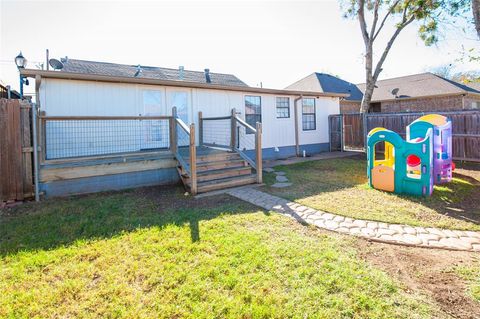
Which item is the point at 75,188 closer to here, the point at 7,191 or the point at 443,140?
the point at 7,191

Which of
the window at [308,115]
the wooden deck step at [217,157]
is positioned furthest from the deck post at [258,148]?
the window at [308,115]

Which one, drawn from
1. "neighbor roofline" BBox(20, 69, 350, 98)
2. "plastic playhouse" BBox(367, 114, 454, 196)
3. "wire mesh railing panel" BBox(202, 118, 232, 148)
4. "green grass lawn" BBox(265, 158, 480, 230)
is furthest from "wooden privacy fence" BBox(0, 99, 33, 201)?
"plastic playhouse" BBox(367, 114, 454, 196)

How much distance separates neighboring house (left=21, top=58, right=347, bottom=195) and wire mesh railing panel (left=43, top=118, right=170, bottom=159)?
2cm

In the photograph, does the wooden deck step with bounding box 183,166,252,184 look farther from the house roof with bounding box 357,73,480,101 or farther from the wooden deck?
the house roof with bounding box 357,73,480,101

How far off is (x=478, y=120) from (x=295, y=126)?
604cm

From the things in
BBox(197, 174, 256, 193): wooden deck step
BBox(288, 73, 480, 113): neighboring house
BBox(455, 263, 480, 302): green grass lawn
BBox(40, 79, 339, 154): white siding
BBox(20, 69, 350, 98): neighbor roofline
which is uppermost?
BBox(288, 73, 480, 113): neighboring house

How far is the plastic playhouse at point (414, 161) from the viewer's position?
17.1 feet

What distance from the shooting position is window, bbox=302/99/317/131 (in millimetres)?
11898

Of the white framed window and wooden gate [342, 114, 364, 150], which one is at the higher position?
the white framed window

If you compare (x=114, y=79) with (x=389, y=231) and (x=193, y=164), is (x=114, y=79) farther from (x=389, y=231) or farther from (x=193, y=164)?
(x=389, y=231)

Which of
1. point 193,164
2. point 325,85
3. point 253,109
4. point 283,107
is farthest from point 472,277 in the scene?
point 325,85

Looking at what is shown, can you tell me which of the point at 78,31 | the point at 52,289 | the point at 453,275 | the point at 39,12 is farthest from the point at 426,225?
the point at 78,31

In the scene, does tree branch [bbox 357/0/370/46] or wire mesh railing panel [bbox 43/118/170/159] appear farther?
tree branch [bbox 357/0/370/46]

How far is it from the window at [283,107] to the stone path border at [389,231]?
267 inches
